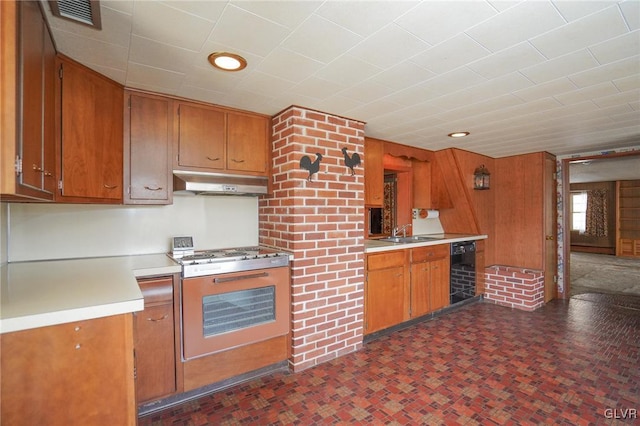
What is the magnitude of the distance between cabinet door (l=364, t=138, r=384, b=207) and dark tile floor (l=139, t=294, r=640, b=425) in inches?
57.3

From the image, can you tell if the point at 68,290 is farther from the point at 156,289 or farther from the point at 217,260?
the point at 217,260

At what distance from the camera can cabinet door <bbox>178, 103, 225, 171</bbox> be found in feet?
7.61

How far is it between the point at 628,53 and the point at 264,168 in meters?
2.43

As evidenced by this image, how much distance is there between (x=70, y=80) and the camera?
1.74 m

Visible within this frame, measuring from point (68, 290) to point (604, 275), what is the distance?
27.2 feet

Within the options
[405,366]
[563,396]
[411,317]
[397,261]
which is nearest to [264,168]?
[397,261]

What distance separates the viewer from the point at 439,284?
367cm

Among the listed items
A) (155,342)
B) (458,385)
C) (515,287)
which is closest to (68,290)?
(155,342)

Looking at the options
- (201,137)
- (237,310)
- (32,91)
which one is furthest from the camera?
(201,137)

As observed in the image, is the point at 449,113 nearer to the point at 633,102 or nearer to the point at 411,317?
the point at 633,102

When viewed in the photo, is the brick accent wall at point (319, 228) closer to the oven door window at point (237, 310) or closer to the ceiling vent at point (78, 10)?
the oven door window at point (237, 310)

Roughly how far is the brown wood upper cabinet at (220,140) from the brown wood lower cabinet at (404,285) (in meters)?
1.41

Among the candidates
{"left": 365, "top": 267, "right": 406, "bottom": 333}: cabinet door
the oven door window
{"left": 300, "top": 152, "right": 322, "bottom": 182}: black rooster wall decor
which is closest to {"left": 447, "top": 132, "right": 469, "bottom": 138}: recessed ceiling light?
{"left": 365, "top": 267, "right": 406, "bottom": 333}: cabinet door

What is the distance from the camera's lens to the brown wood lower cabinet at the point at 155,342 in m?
1.89
